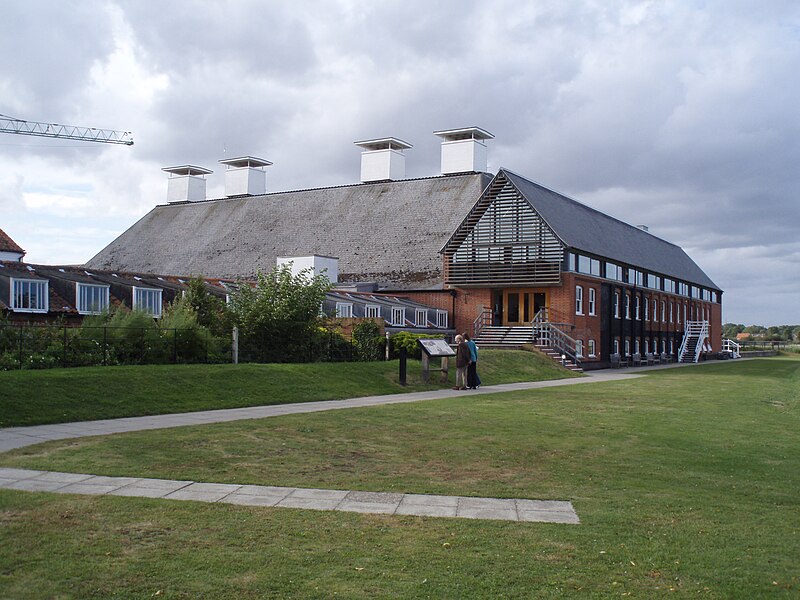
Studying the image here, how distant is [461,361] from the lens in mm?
25281

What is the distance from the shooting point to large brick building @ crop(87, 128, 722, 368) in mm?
45188

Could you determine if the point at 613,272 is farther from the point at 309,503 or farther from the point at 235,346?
the point at 309,503

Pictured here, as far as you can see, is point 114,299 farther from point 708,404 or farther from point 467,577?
point 467,577

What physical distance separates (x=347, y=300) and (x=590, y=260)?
623 inches

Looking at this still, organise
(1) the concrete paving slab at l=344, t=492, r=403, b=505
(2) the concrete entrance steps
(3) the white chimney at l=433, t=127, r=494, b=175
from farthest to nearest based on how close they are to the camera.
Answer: (3) the white chimney at l=433, t=127, r=494, b=175 → (1) the concrete paving slab at l=344, t=492, r=403, b=505 → (2) the concrete entrance steps

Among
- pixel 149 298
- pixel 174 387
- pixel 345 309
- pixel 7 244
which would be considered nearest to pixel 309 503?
pixel 174 387

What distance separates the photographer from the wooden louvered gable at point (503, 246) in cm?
4416

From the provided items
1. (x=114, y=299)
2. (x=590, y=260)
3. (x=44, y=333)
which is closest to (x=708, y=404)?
(x=44, y=333)

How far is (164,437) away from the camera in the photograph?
13359mm

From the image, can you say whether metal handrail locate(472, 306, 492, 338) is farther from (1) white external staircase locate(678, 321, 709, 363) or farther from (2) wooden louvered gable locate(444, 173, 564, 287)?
(1) white external staircase locate(678, 321, 709, 363)

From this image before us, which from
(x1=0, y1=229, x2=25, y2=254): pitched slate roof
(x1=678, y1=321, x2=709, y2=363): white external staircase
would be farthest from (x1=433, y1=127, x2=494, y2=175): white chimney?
(x1=0, y1=229, x2=25, y2=254): pitched slate roof

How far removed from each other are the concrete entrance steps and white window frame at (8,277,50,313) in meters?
18.8

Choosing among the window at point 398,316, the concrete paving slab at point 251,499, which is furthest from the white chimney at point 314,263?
the concrete paving slab at point 251,499

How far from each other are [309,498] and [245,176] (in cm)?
6244
